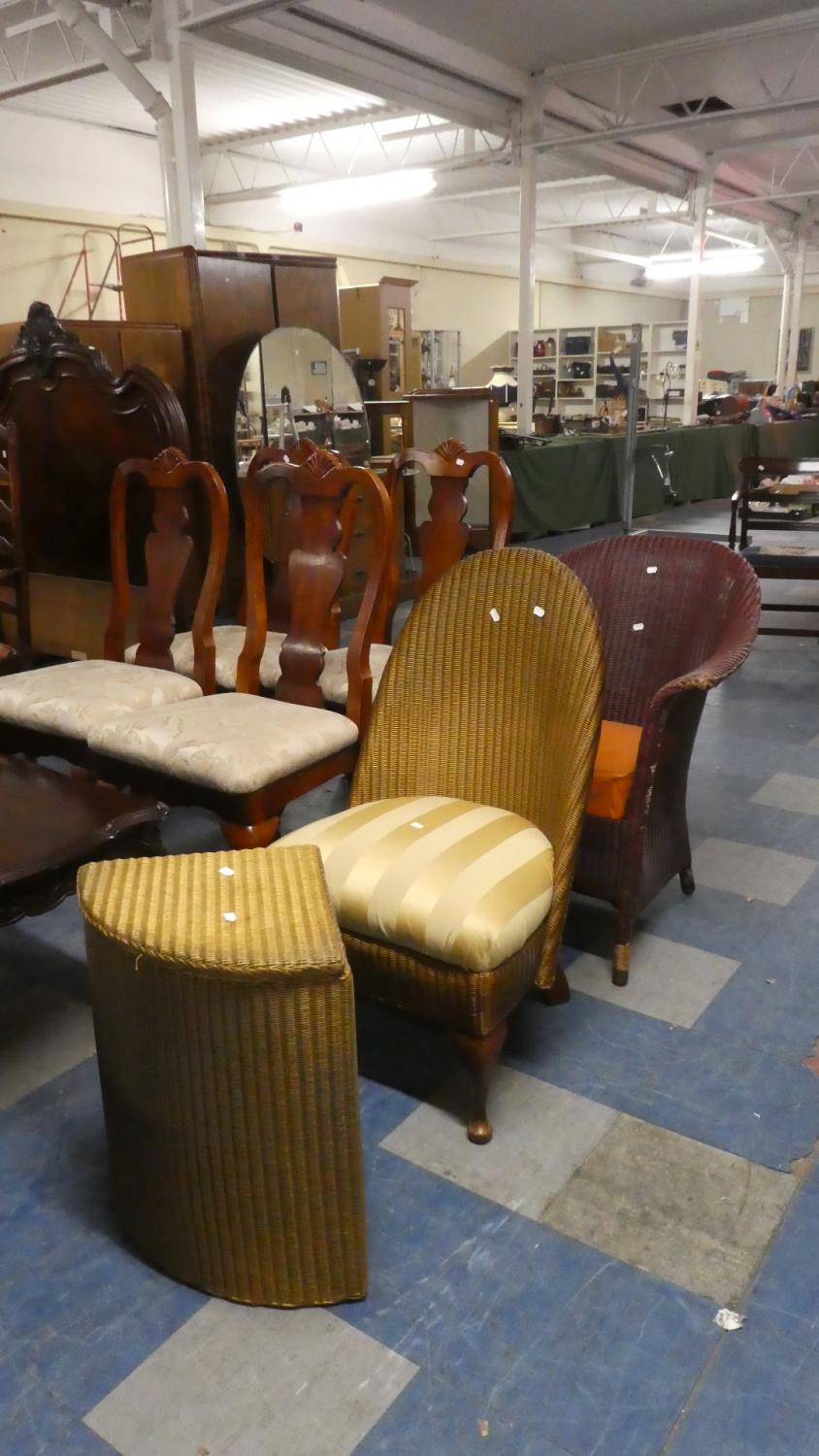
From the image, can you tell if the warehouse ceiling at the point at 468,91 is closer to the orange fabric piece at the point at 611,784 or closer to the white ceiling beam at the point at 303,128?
the white ceiling beam at the point at 303,128

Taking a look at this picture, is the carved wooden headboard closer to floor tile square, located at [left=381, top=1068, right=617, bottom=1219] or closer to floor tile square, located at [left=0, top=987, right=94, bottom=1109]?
floor tile square, located at [left=0, top=987, right=94, bottom=1109]

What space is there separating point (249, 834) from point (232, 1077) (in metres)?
0.88

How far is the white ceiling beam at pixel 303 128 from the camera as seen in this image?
859cm

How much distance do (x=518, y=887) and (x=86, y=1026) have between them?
3.21 ft

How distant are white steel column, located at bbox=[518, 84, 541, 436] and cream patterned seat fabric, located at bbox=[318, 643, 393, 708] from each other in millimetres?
5960

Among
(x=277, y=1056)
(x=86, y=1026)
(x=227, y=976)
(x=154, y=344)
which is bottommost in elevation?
(x=86, y=1026)

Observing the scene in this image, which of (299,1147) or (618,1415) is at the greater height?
(299,1147)

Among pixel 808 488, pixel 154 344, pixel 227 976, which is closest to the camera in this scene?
pixel 227 976

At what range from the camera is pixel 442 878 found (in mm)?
1694

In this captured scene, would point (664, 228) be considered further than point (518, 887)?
Yes

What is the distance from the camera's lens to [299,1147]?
52.6 inches

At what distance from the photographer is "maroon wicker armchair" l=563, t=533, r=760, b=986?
6.71 ft

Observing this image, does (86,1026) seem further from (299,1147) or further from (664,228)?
(664,228)

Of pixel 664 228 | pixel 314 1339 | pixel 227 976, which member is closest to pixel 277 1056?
pixel 227 976
